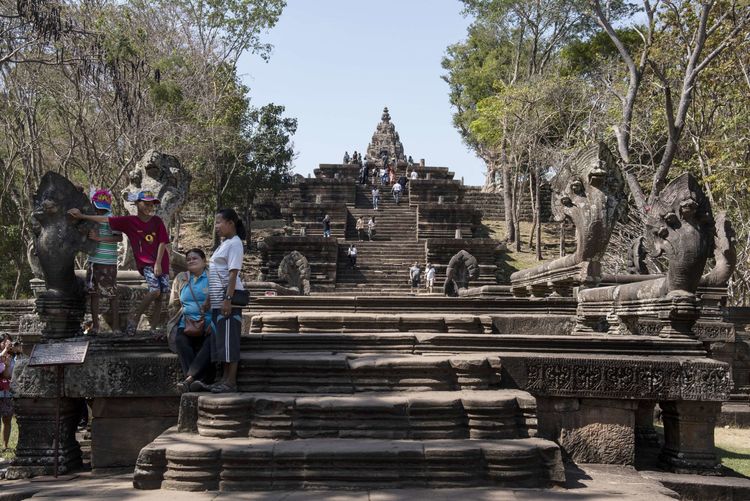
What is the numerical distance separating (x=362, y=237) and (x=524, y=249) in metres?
7.70

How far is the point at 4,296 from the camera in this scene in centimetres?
2372

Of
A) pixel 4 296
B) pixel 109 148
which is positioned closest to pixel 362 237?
pixel 109 148

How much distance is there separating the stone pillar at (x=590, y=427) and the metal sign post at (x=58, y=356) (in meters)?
3.33

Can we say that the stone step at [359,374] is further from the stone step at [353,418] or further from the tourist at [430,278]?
the tourist at [430,278]

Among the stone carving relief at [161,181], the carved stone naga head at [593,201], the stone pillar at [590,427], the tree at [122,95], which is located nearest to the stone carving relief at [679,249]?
the stone pillar at [590,427]

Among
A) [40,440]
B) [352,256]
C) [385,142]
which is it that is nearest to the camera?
[40,440]

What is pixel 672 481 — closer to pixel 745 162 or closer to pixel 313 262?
pixel 745 162

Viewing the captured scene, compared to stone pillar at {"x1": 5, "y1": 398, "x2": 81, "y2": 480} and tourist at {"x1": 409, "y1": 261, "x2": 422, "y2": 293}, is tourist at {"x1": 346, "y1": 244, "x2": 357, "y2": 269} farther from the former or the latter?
stone pillar at {"x1": 5, "y1": 398, "x2": 81, "y2": 480}

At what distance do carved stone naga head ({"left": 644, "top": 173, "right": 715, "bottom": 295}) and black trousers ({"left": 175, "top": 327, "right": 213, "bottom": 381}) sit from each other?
3.72 meters

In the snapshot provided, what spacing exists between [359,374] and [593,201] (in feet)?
14.8

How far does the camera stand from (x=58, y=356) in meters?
5.11

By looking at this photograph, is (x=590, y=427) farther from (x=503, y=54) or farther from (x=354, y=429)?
(x=503, y=54)

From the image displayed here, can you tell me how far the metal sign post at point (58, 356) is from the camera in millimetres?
5062

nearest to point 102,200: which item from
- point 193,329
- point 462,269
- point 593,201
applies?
point 193,329
